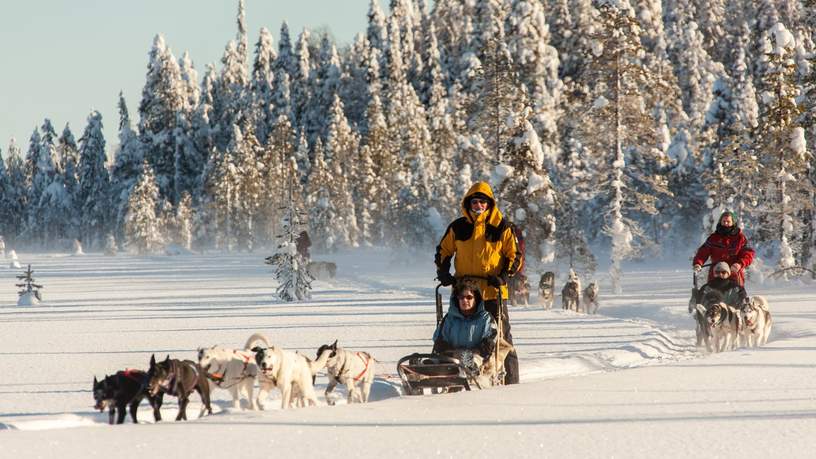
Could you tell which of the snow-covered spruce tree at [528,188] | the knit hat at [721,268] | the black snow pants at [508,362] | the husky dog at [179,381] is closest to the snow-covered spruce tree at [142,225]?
the snow-covered spruce tree at [528,188]

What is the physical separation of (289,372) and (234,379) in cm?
45

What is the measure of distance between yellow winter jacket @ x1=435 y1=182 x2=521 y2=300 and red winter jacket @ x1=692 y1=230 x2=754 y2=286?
18.3ft

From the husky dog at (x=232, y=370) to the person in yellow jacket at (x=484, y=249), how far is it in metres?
2.06

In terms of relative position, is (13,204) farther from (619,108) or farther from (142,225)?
(619,108)

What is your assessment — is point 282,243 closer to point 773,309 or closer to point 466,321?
point 773,309

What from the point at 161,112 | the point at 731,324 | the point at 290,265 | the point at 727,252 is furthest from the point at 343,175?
the point at 731,324

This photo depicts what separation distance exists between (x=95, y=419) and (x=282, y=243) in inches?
675

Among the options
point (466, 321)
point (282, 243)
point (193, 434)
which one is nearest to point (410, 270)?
point (282, 243)

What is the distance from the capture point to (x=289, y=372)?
7.21 m

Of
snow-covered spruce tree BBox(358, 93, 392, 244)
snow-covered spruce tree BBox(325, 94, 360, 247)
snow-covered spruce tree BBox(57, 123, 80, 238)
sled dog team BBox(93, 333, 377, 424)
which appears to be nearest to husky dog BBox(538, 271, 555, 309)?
sled dog team BBox(93, 333, 377, 424)

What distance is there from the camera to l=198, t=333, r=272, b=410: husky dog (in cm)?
707

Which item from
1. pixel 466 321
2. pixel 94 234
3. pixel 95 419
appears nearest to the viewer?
pixel 95 419

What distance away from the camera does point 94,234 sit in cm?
10481

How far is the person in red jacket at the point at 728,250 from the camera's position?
13.0 m
